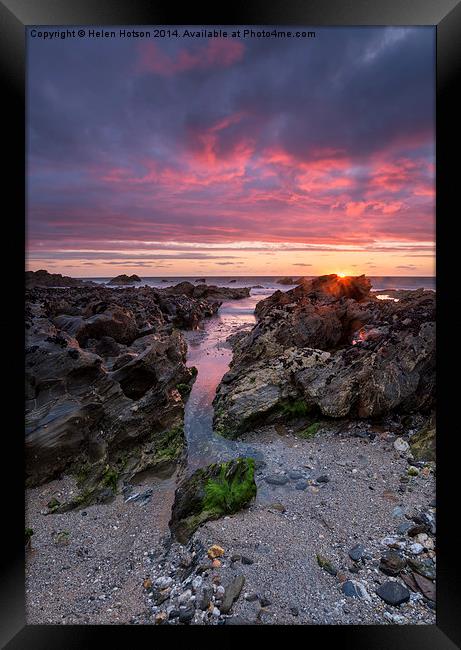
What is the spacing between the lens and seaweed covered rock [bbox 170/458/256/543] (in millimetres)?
4035

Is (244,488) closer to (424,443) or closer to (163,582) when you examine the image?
(163,582)

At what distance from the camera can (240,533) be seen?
3.69 metres

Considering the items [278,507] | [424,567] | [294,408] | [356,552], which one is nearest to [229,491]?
[278,507]

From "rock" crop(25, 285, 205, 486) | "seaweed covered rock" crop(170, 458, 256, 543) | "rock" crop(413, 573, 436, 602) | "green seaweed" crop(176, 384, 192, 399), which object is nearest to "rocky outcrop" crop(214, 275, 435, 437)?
"green seaweed" crop(176, 384, 192, 399)

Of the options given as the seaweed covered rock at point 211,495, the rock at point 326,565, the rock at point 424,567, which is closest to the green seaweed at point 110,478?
the seaweed covered rock at point 211,495

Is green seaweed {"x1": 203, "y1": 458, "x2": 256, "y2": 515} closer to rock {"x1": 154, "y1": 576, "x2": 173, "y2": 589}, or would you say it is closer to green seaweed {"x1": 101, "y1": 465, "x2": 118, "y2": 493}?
rock {"x1": 154, "y1": 576, "x2": 173, "y2": 589}

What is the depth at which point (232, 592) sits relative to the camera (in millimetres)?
3061

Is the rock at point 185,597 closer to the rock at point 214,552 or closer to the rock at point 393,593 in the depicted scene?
the rock at point 214,552

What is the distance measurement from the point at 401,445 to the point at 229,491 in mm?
2782

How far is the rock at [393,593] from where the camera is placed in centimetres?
297

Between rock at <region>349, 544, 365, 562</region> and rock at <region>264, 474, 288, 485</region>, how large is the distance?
1.29 meters
